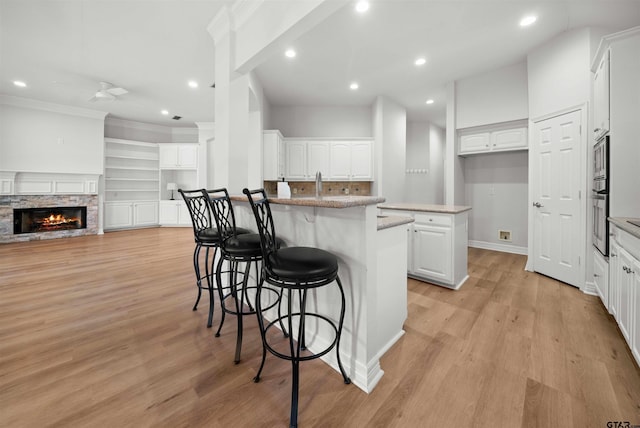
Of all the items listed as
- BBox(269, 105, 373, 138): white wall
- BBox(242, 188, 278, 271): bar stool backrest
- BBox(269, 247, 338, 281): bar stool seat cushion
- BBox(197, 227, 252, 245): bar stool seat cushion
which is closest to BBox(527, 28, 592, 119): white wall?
BBox(269, 105, 373, 138): white wall

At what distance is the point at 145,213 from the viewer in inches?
296

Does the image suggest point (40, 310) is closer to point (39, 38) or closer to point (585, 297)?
point (39, 38)

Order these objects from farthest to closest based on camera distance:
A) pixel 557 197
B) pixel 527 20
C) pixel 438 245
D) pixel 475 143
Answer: pixel 475 143
pixel 557 197
pixel 527 20
pixel 438 245

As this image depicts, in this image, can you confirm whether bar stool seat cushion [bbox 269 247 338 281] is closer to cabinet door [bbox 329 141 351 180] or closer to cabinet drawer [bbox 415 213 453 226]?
cabinet drawer [bbox 415 213 453 226]

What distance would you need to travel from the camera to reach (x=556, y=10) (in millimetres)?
2793

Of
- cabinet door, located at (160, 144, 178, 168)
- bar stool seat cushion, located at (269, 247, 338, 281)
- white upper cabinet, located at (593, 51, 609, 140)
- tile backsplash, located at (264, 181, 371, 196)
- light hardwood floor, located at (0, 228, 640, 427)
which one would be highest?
cabinet door, located at (160, 144, 178, 168)

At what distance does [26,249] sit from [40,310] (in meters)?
3.87

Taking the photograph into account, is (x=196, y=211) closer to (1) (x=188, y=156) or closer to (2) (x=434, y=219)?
(2) (x=434, y=219)

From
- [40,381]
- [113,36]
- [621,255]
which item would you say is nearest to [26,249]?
[113,36]

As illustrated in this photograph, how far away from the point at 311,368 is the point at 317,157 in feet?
15.2

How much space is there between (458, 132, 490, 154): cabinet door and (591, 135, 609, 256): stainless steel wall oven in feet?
5.81

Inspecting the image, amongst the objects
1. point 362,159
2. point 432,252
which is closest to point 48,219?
point 362,159

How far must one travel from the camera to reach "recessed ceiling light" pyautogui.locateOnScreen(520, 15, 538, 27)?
2918 millimetres

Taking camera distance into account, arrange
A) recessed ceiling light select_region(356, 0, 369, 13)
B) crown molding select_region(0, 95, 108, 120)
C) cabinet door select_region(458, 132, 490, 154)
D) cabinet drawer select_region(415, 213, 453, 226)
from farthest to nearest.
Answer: crown molding select_region(0, 95, 108, 120) < cabinet door select_region(458, 132, 490, 154) < cabinet drawer select_region(415, 213, 453, 226) < recessed ceiling light select_region(356, 0, 369, 13)
